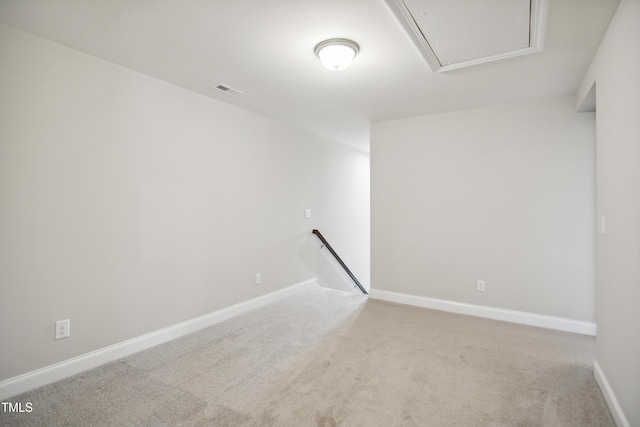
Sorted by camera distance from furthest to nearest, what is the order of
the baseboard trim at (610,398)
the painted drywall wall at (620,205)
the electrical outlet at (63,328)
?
the electrical outlet at (63,328)
the baseboard trim at (610,398)
the painted drywall wall at (620,205)

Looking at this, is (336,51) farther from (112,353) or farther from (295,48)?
(112,353)

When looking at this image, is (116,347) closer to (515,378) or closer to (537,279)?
(515,378)

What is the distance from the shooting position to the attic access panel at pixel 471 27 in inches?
67.4

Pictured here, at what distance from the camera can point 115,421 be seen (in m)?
1.74

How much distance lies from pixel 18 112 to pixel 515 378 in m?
3.73

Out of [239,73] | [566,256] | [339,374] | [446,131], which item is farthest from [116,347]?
[566,256]

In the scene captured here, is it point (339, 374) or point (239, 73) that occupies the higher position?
point (239, 73)

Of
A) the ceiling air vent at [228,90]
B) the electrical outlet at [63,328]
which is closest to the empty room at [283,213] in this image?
the electrical outlet at [63,328]

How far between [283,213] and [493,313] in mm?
2701

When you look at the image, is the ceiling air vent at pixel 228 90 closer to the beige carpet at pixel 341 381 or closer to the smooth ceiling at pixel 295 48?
the smooth ceiling at pixel 295 48

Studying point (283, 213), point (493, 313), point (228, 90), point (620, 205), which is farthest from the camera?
point (283, 213)

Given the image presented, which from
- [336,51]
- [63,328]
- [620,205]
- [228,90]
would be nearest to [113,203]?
[63,328]

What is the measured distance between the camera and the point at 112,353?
241cm

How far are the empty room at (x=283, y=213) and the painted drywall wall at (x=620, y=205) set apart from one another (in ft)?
0.07
